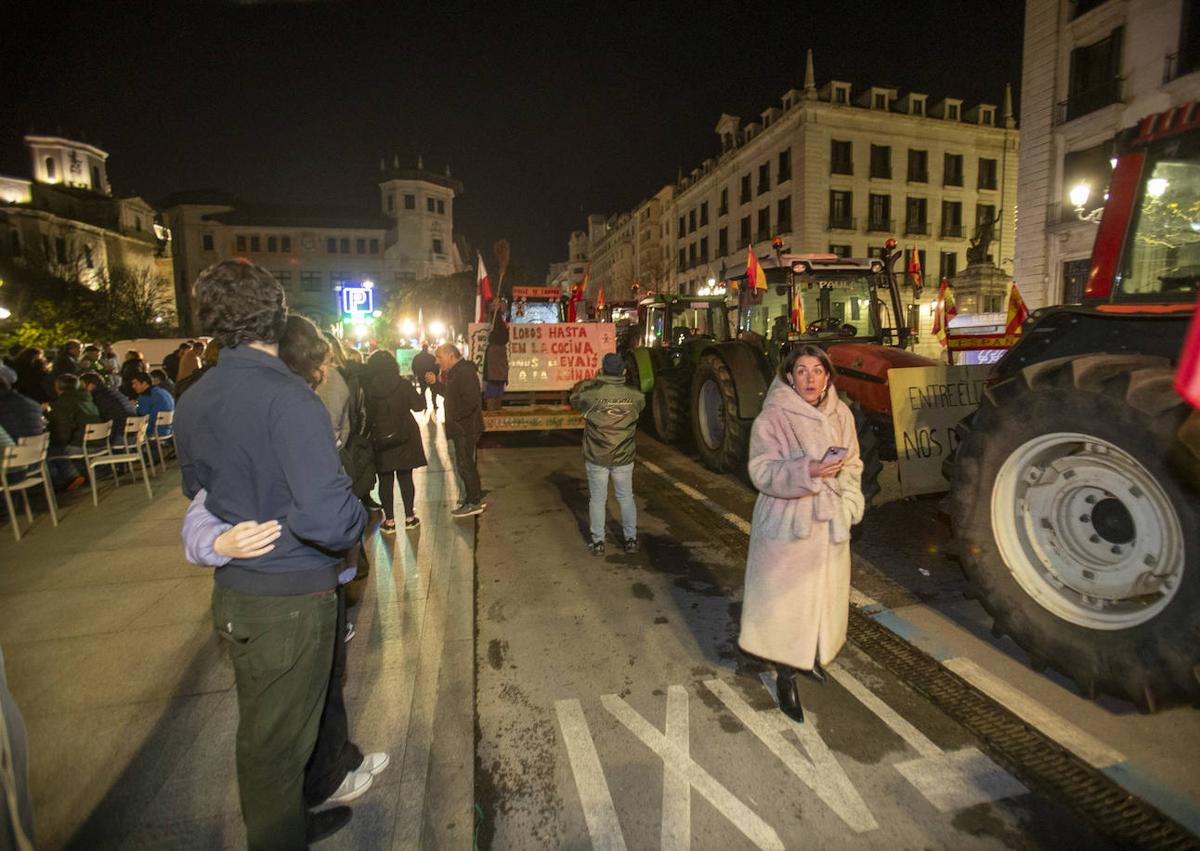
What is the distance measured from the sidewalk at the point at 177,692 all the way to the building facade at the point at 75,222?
42.4m

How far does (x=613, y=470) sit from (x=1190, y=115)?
13.5ft

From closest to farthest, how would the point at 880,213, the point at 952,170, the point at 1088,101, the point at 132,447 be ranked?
the point at 132,447, the point at 1088,101, the point at 880,213, the point at 952,170

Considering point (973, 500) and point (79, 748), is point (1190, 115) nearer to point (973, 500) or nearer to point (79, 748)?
point (973, 500)

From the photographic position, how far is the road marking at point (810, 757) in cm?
253

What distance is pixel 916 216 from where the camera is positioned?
3897 cm

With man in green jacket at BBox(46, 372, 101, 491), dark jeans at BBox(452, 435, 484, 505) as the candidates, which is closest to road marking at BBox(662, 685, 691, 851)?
dark jeans at BBox(452, 435, 484, 505)

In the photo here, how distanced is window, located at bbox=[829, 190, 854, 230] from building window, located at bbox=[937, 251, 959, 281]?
708 centimetres

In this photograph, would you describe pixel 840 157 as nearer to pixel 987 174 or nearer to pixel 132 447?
pixel 987 174

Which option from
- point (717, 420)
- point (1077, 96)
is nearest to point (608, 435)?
point (717, 420)

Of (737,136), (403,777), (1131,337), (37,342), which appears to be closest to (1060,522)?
(1131,337)

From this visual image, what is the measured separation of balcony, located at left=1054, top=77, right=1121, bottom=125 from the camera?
17766mm

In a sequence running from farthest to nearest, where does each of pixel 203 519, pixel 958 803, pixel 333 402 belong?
1. pixel 333 402
2. pixel 958 803
3. pixel 203 519

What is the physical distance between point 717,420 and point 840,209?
109 ft

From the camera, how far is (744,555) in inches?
212
